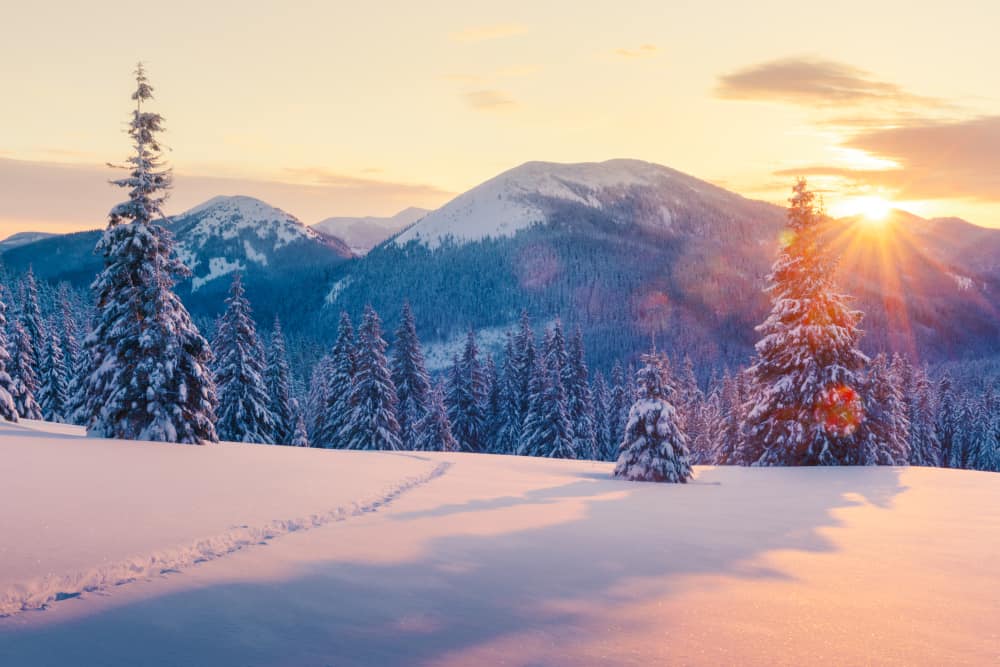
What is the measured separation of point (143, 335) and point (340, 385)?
81.9 ft

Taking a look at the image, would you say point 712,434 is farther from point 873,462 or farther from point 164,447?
point 164,447

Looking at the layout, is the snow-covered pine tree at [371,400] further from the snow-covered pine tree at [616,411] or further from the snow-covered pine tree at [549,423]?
the snow-covered pine tree at [616,411]

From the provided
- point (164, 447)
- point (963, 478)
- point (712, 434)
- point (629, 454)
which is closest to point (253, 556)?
point (164, 447)

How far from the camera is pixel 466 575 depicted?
7848 millimetres

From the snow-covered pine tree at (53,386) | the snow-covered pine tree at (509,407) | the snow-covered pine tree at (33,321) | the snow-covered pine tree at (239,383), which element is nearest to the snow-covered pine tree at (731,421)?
the snow-covered pine tree at (509,407)

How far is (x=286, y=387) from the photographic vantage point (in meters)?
50.2

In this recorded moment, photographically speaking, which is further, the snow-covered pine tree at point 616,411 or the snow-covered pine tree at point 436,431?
the snow-covered pine tree at point 616,411

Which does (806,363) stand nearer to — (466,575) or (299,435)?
(466,575)

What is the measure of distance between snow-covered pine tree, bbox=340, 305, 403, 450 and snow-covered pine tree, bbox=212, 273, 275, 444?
5550 millimetres

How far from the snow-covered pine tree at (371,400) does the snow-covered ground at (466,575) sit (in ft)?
98.5

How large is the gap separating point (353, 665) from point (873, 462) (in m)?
28.1

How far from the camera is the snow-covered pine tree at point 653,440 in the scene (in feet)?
72.5

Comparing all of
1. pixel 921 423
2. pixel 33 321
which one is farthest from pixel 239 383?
pixel 921 423

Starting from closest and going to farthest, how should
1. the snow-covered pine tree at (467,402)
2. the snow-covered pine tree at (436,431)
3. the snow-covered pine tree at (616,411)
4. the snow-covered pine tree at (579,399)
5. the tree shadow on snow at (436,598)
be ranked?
the tree shadow on snow at (436,598)
the snow-covered pine tree at (436,431)
the snow-covered pine tree at (467,402)
the snow-covered pine tree at (579,399)
the snow-covered pine tree at (616,411)
